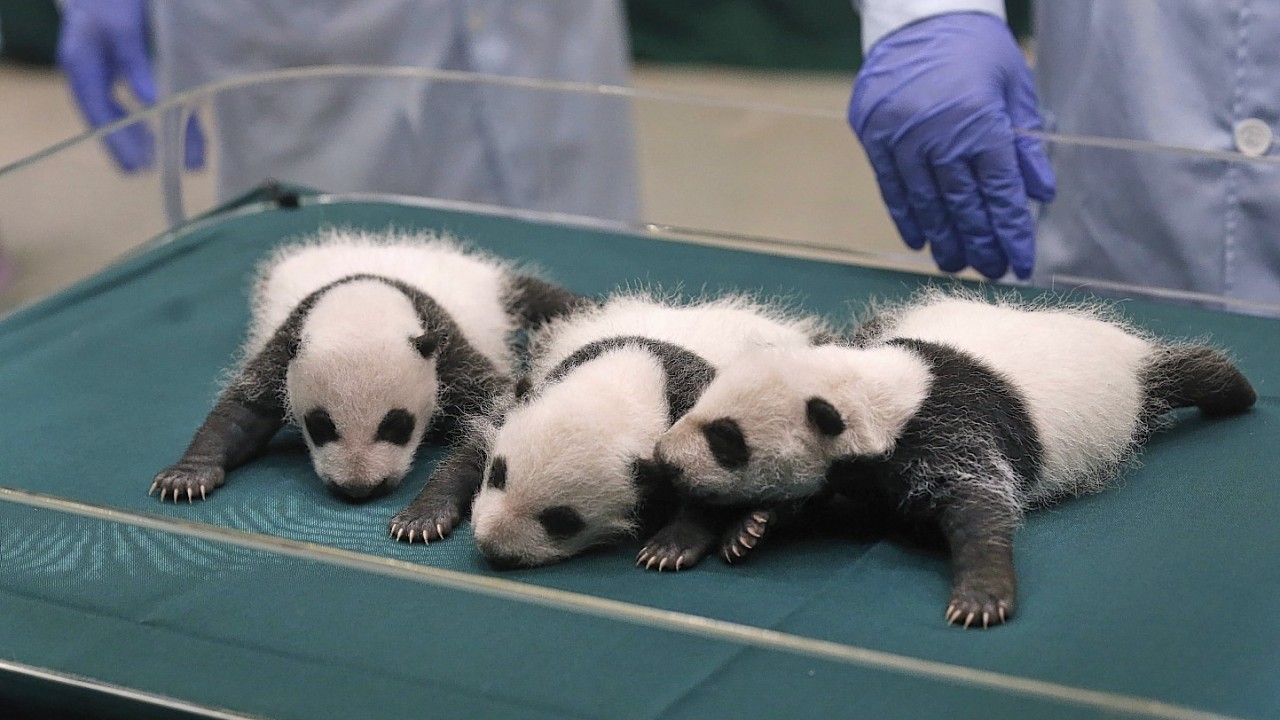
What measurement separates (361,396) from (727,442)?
1.62 feet

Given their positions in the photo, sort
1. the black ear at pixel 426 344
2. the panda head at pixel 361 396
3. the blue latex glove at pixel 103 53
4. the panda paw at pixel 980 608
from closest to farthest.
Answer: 1. the panda paw at pixel 980 608
2. the panda head at pixel 361 396
3. the black ear at pixel 426 344
4. the blue latex glove at pixel 103 53

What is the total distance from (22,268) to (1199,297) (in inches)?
77.0

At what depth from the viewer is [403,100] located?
279 centimetres

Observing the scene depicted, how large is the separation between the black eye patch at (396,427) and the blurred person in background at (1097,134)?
34.8 inches

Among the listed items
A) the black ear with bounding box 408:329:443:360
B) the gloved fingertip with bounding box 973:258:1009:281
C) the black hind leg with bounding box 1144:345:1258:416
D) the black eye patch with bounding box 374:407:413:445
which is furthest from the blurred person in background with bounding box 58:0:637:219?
the black hind leg with bounding box 1144:345:1258:416

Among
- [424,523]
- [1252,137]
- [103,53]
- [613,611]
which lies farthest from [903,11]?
[103,53]

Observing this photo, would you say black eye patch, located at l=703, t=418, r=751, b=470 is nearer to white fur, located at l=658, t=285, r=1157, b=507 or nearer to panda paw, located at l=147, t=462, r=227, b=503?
white fur, located at l=658, t=285, r=1157, b=507

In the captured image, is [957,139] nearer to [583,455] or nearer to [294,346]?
[583,455]

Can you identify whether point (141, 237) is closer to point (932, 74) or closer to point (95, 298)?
point (95, 298)

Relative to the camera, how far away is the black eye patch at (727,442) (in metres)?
1.42

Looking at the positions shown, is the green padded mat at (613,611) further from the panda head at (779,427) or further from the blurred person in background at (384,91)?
the blurred person in background at (384,91)

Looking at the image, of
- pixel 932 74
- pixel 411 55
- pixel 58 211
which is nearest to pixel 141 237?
pixel 58 211

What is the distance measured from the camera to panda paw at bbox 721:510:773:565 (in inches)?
57.0

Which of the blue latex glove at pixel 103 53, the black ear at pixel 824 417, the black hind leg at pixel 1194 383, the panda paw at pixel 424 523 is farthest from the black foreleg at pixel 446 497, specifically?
the blue latex glove at pixel 103 53
